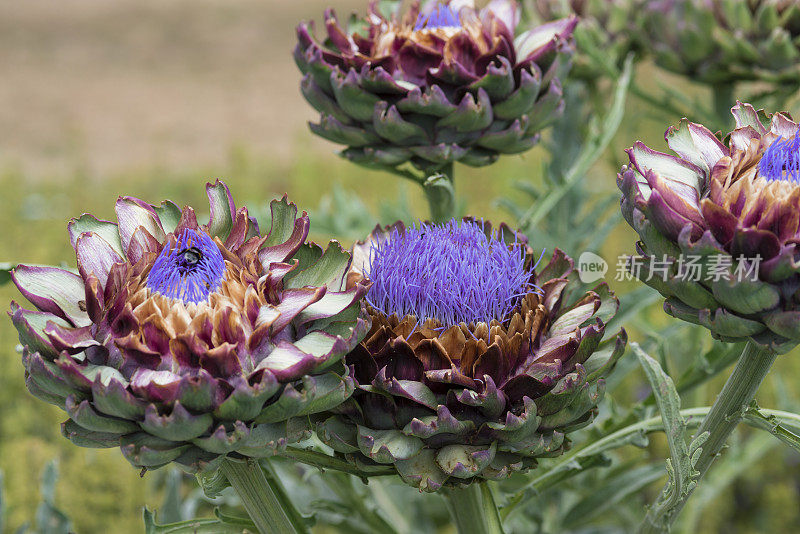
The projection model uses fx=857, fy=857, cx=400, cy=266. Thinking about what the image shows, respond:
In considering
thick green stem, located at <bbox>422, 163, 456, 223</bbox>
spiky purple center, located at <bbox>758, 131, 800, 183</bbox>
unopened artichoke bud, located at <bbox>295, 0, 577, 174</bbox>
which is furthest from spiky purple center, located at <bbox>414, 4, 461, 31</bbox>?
spiky purple center, located at <bbox>758, 131, 800, 183</bbox>

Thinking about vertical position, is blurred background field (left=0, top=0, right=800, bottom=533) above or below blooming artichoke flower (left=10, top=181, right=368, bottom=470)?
below

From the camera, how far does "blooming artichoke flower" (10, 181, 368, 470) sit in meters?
0.54

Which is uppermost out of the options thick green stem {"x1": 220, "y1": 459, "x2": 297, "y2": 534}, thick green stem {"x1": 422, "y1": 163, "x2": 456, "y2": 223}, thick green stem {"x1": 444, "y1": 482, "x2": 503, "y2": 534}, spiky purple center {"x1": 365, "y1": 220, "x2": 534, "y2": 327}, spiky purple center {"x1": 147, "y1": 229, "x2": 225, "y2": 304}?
spiky purple center {"x1": 147, "y1": 229, "x2": 225, "y2": 304}

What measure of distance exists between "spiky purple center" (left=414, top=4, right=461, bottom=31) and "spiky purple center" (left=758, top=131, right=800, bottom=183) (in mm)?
423

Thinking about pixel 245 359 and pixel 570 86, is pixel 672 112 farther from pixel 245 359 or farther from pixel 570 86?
pixel 245 359

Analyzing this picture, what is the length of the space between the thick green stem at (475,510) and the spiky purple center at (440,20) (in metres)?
0.49

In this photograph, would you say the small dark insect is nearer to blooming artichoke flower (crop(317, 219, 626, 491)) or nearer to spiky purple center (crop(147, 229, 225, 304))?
spiky purple center (crop(147, 229, 225, 304))

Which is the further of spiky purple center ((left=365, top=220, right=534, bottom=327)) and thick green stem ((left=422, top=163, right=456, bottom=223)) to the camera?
thick green stem ((left=422, top=163, right=456, bottom=223))

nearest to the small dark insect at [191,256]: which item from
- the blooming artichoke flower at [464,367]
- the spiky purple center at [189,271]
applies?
the spiky purple center at [189,271]

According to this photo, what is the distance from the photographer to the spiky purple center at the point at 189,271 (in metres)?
0.58

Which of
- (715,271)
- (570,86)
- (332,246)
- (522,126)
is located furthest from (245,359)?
(570,86)

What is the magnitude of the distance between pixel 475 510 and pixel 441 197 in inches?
A: 14.3

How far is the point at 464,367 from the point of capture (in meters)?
0.65

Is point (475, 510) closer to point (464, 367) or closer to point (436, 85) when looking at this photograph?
point (464, 367)
